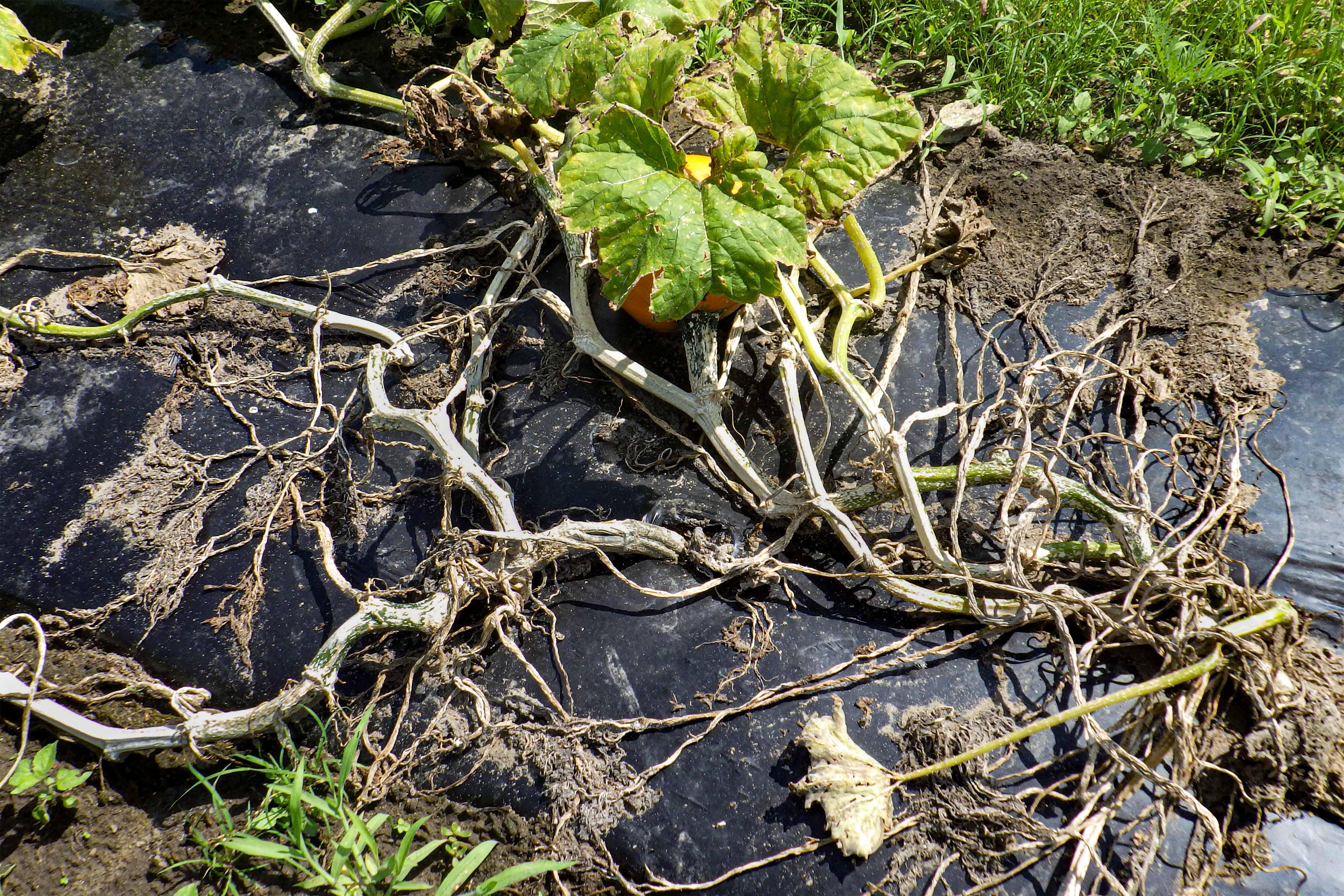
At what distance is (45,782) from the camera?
1.79 meters

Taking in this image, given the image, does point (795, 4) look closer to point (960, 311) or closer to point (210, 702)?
point (960, 311)

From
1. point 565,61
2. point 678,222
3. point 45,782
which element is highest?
point 565,61

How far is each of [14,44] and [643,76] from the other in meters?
2.12

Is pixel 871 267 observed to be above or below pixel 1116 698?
above

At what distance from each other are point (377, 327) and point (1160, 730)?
2.15 metres

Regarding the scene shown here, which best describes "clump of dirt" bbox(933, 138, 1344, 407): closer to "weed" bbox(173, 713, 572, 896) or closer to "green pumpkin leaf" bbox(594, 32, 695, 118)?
"green pumpkin leaf" bbox(594, 32, 695, 118)

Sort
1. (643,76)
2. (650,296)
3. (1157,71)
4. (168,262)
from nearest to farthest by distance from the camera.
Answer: (643,76) → (650,296) → (168,262) → (1157,71)

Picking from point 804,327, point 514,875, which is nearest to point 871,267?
point 804,327

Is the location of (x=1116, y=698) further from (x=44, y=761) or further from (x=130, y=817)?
(x=44, y=761)

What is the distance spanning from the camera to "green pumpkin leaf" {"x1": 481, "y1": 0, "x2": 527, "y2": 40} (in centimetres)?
228

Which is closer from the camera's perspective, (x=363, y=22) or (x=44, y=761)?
(x=44, y=761)

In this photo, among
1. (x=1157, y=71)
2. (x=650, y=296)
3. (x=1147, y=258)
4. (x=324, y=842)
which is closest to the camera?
(x=324, y=842)

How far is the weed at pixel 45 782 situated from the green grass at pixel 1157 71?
3133mm

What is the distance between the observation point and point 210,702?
1.89 m
